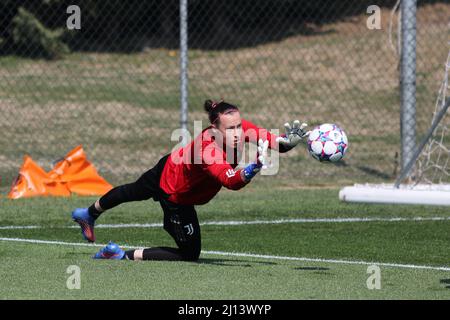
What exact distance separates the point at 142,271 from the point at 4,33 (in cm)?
1323

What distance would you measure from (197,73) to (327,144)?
14.2 m

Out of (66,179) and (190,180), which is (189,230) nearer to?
(190,180)

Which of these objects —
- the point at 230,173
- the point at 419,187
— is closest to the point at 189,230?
the point at 230,173

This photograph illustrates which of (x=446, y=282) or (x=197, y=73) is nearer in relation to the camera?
(x=446, y=282)

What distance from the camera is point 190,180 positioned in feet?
26.8

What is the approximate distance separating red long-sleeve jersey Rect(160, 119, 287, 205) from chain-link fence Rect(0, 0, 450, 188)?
6625mm

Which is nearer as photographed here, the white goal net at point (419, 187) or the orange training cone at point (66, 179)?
the white goal net at point (419, 187)

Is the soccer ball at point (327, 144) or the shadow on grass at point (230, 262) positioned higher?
the soccer ball at point (327, 144)

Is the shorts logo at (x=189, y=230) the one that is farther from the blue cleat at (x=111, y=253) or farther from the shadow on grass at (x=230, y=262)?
Answer: the blue cleat at (x=111, y=253)

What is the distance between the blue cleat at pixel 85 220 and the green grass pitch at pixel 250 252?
16 centimetres

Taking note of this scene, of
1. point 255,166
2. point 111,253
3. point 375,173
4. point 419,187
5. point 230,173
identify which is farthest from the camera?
point 375,173

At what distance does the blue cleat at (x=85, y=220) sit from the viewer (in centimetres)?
860

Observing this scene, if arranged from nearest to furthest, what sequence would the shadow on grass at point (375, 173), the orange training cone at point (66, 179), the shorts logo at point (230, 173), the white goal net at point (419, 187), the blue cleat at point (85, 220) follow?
1. the shorts logo at point (230, 173)
2. the blue cleat at point (85, 220)
3. the white goal net at point (419, 187)
4. the orange training cone at point (66, 179)
5. the shadow on grass at point (375, 173)

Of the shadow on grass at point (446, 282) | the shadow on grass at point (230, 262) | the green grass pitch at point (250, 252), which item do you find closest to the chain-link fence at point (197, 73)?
the green grass pitch at point (250, 252)
